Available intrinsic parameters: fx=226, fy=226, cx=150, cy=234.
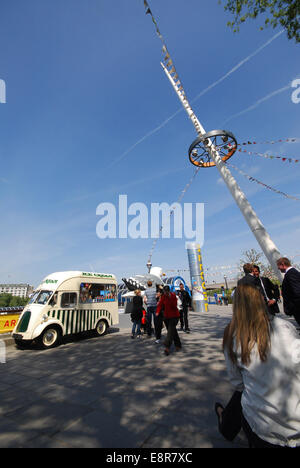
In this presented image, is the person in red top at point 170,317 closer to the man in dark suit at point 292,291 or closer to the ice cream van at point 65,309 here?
the man in dark suit at point 292,291

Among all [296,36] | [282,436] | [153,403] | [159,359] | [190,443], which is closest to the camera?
[282,436]

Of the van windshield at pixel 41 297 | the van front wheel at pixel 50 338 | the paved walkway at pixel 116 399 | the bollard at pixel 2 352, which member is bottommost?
the paved walkway at pixel 116 399

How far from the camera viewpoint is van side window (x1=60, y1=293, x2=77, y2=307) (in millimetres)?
8413

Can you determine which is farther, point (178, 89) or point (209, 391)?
point (178, 89)

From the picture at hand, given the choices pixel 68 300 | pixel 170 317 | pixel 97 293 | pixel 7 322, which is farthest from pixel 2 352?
pixel 170 317

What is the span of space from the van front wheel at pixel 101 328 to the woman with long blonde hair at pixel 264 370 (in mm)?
8771

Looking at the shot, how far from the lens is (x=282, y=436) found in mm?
1499

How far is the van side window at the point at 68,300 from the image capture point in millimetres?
8413

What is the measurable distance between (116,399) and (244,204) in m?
8.14

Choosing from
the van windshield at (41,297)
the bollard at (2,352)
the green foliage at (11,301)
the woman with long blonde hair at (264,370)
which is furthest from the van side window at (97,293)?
the green foliage at (11,301)

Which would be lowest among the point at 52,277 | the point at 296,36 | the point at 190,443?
the point at 190,443
